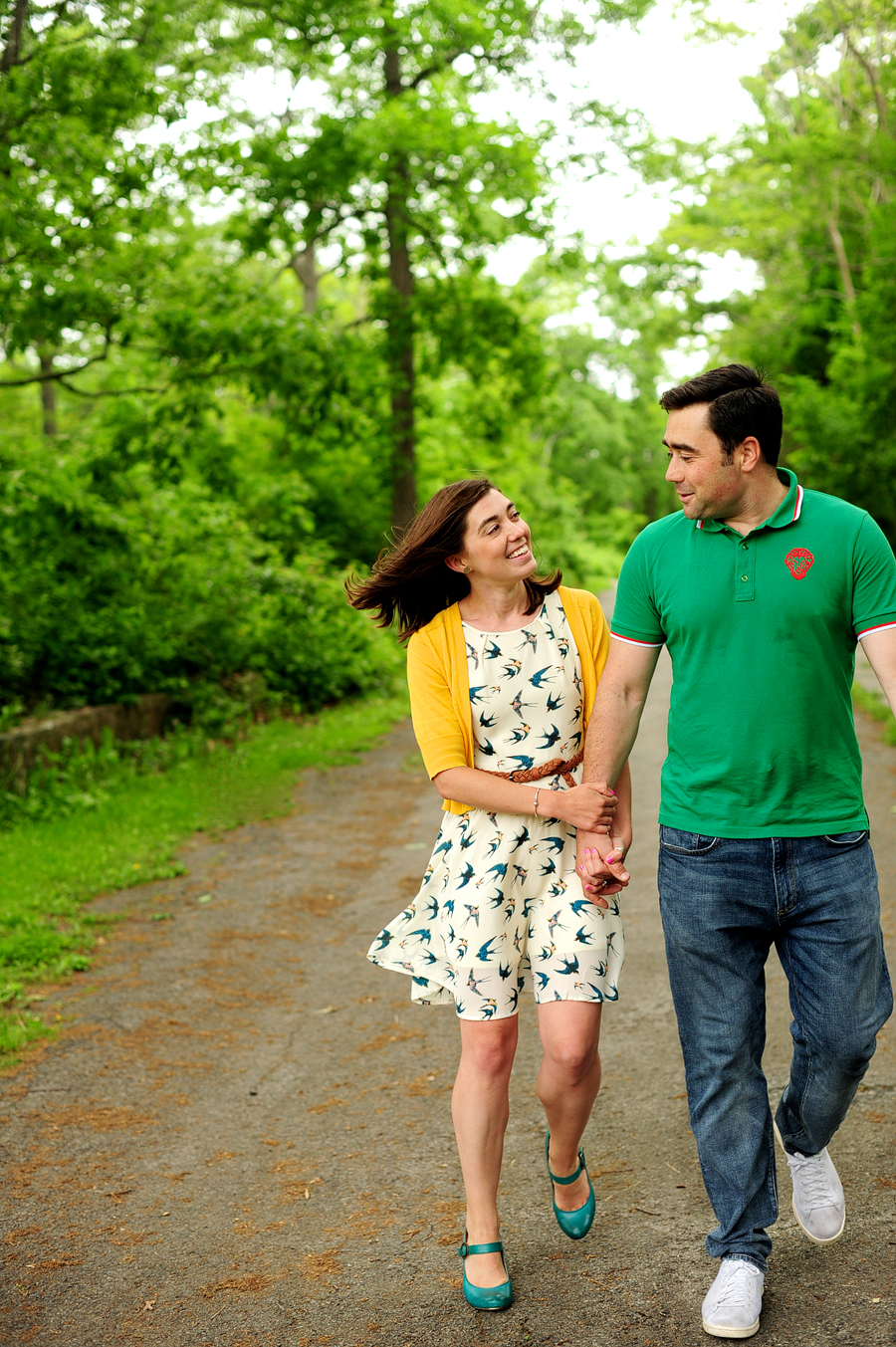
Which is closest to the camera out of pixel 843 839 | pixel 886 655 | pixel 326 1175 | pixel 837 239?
pixel 886 655

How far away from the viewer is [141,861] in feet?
26.7

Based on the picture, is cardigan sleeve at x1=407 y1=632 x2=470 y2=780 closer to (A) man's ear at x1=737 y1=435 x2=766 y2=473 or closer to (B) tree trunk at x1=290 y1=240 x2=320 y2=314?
(A) man's ear at x1=737 y1=435 x2=766 y2=473

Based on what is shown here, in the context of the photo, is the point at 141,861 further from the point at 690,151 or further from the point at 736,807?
→ the point at 690,151

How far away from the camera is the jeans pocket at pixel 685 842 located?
9.84ft

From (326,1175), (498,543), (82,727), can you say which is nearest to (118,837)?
(82,727)

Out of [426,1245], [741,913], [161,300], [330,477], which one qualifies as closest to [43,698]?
[161,300]

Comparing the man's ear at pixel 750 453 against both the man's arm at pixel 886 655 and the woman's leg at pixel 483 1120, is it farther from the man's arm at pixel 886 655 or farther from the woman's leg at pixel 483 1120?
the woman's leg at pixel 483 1120

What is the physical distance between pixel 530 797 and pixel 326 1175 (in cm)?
169

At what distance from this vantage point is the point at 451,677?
3.37 m

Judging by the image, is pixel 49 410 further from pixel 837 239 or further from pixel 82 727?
pixel 82 727

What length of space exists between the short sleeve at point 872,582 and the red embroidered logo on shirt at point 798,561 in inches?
4.3

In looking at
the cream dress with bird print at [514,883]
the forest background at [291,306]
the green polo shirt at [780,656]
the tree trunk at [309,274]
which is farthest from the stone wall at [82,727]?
the tree trunk at [309,274]

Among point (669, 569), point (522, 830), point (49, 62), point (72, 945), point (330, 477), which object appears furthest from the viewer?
point (330, 477)

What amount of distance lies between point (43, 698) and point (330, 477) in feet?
36.8
